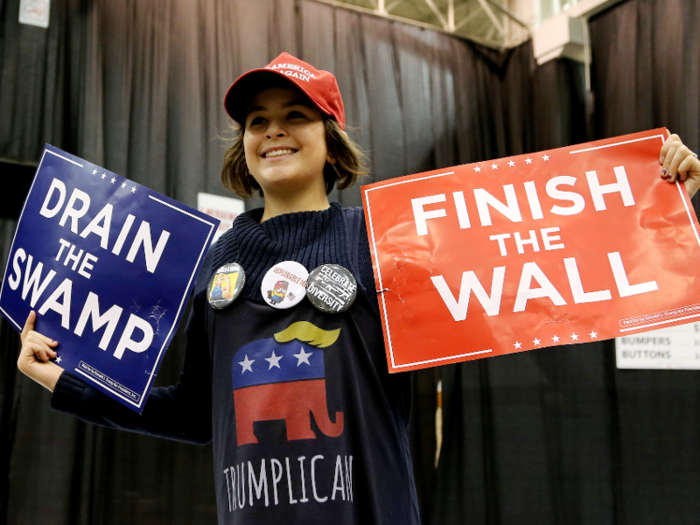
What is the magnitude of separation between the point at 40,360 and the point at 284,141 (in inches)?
21.3

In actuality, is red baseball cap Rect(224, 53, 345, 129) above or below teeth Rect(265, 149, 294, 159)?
above

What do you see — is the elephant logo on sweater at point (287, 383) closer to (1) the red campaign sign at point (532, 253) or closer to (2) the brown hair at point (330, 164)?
(1) the red campaign sign at point (532, 253)

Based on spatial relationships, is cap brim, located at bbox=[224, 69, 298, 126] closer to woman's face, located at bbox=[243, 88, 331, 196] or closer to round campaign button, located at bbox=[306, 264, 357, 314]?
woman's face, located at bbox=[243, 88, 331, 196]

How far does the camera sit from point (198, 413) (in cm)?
99

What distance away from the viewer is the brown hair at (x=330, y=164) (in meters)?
1.00

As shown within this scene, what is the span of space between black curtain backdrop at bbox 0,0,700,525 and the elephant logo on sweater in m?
1.78

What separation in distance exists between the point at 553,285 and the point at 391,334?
0.26 meters

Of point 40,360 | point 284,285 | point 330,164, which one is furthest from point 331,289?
point 40,360

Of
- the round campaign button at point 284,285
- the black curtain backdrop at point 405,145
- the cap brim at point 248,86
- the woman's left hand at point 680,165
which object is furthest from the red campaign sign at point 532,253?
the black curtain backdrop at point 405,145

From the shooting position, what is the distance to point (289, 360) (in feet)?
2.69

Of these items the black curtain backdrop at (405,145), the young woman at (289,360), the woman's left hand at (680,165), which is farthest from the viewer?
the black curtain backdrop at (405,145)

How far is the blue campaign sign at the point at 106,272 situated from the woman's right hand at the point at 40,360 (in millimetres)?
15

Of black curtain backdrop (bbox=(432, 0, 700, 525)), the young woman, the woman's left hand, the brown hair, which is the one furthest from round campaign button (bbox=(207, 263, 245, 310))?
black curtain backdrop (bbox=(432, 0, 700, 525))

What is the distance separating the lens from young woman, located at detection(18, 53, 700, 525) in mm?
794
